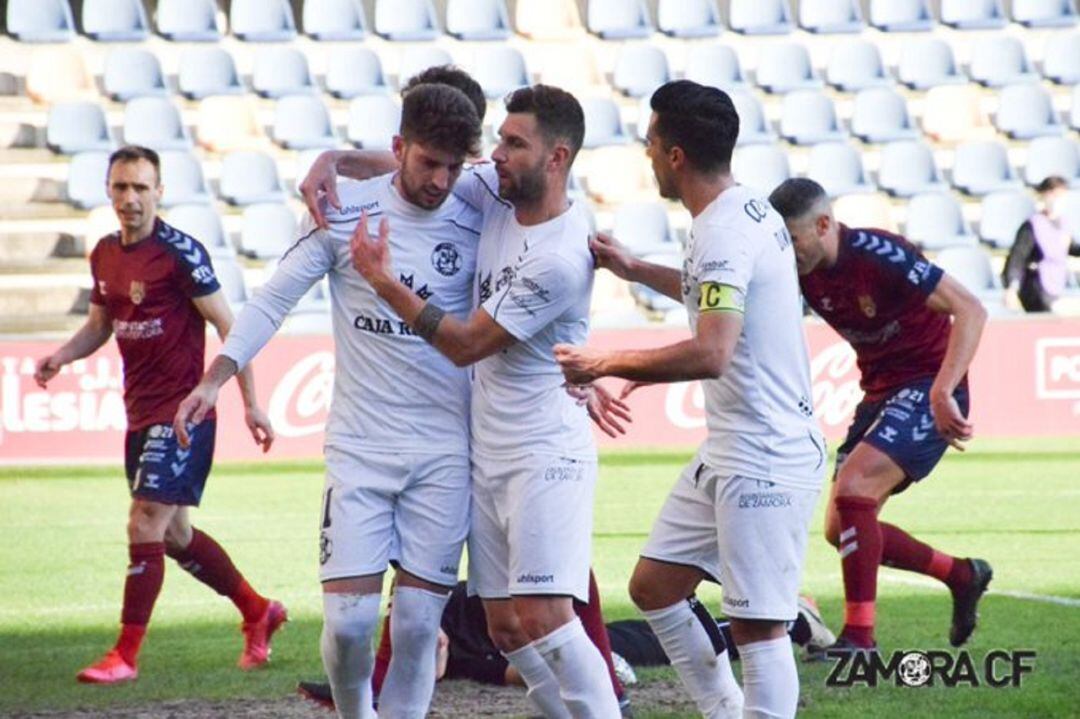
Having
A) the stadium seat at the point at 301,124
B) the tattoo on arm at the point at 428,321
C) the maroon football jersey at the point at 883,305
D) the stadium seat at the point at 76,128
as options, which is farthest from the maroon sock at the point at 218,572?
the stadium seat at the point at 301,124

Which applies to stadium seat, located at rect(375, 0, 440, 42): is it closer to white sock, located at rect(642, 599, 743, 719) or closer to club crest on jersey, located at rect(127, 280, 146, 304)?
club crest on jersey, located at rect(127, 280, 146, 304)

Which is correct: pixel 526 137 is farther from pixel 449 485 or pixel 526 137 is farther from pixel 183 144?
pixel 183 144

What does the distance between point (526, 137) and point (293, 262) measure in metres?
0.86

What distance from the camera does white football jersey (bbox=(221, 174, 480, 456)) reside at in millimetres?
6215

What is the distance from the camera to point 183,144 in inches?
754

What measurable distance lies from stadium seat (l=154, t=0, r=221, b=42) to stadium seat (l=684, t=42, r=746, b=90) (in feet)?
15.9

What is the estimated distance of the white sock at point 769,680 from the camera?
597cm

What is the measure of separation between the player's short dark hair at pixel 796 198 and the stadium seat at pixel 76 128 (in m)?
12.5

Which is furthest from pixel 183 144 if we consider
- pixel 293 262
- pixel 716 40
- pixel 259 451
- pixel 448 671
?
pixel 293 262

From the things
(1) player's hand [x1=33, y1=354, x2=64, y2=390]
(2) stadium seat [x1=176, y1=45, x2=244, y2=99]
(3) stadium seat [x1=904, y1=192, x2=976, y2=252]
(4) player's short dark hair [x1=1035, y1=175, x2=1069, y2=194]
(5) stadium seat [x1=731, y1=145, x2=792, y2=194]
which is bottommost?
(1) player's hand [x1=33, y1=354, x2=64, y2=390]

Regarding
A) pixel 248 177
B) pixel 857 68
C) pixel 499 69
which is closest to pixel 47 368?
pixel 248 177

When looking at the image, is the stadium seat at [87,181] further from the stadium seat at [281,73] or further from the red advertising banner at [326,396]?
the red advertising banner at [326,396]

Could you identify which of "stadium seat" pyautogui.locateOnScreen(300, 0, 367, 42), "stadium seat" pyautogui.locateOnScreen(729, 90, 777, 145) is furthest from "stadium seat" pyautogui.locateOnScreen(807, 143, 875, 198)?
"stadium seat" pyautogui.locateOnScreen(300, 0, 367, 42)

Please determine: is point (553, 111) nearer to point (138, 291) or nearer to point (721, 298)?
point (721, 298)
